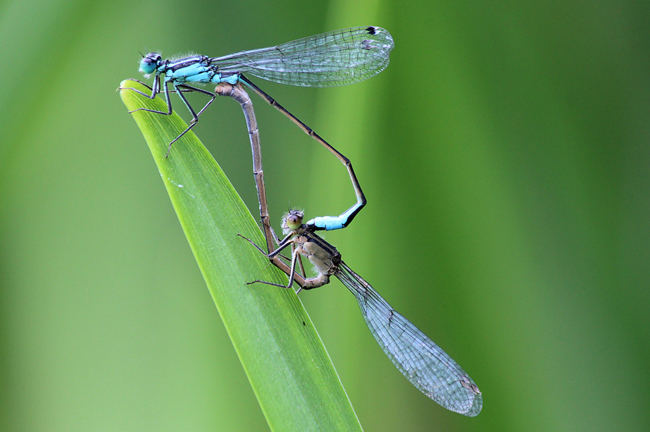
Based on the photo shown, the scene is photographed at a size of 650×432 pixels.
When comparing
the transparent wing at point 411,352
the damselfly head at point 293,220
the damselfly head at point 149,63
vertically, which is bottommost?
the transparent wing at point 411,352

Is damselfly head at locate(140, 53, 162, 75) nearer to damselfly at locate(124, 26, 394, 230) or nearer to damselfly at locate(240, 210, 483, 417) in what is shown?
damselfly at locate(124, 26, 394, 230)

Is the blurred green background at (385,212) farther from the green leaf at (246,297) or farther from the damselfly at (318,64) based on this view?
the green leaf at (246,297)

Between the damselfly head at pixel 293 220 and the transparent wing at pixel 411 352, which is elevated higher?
the damselfly head at pixel 293 220

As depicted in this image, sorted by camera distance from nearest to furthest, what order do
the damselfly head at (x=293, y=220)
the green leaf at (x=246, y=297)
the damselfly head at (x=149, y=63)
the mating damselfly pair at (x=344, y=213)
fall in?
the green leaf at (x=246, y=297) → the damselfly head at (x=149, y=63) → the mating damselfly pair at (x=344, y=213) → the damselfly head at (x=293, y=220)

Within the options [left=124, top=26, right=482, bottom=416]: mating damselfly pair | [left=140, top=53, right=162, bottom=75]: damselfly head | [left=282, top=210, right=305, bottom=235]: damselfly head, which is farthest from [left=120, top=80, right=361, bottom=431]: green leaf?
[left=282, top=210, right=305, bottom=235]: damselfly head

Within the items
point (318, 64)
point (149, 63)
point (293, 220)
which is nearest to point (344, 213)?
point (293, 220)

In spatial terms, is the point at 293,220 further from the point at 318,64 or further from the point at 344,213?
the point at 318,64

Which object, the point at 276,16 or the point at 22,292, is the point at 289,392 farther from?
the point at 276,16

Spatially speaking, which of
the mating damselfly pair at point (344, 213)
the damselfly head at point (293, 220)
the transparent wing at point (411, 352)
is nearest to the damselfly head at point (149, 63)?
the mating damselfly pair at point (344, 213)

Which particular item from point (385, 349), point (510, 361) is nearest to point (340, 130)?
point (385, 349)
